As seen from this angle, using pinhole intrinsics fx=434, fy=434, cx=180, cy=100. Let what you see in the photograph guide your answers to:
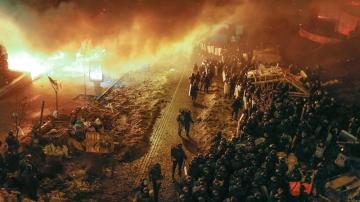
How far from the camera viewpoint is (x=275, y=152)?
14805mm

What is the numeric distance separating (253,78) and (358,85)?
8.55 meters

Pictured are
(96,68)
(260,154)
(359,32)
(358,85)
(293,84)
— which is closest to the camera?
(260,154)

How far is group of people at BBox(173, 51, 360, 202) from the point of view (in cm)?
1329

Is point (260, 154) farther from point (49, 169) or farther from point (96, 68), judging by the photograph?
point (96, 68)

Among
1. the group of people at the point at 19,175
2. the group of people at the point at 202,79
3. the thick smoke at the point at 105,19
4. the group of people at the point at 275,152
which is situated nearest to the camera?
the group of people at the point at 275,152

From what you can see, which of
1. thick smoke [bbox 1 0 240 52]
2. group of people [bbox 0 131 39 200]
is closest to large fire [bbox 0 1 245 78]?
thick smoke [bbox 1 0 240 52]

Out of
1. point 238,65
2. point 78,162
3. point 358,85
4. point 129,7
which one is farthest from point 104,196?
point 129,7

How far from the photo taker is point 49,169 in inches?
664

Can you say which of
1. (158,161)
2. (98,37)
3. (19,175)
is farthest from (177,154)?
(98,37)

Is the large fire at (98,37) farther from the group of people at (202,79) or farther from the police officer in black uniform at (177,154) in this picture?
the police officer in black uniform at (177,154)

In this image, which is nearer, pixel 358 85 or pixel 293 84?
pixel 293 84

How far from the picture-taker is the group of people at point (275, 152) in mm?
13289

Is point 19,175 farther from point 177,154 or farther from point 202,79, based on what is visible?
point 202,79

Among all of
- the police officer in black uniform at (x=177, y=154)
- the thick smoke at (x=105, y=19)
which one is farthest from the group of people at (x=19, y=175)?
the thick smoke at (x=105, y=19)
